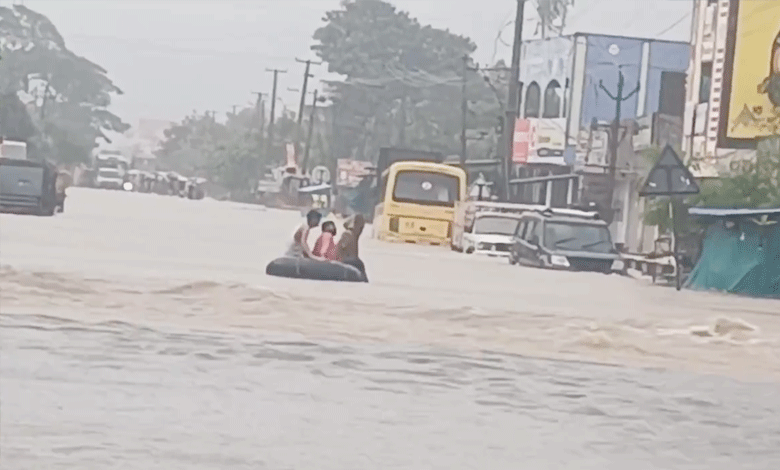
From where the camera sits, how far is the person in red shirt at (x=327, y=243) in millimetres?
6691

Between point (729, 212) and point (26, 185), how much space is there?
2327mm

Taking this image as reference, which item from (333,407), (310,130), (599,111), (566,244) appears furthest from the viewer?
(599,111)

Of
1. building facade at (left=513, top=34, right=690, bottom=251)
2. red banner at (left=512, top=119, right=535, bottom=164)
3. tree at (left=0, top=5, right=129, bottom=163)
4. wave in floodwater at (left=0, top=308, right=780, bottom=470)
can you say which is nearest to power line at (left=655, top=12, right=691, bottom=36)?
building facade at (left=513, top=34, right=690, bottom=251)

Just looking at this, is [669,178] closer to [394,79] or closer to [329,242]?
[394,79]

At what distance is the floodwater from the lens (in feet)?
19.9

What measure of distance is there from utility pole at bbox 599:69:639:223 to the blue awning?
278 millimetres

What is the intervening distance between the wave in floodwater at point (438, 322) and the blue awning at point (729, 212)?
0.39 metres

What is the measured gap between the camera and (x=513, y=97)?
7.00 m

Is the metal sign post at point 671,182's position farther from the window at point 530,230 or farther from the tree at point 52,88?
the tree at point 52,88

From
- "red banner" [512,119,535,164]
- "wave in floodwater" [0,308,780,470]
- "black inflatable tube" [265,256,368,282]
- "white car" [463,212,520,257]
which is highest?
"red banner" [512,119,535,164]

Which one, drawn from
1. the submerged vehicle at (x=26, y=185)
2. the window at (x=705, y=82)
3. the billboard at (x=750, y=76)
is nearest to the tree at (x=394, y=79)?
the window at (x=705, y=82)

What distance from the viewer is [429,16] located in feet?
22.1

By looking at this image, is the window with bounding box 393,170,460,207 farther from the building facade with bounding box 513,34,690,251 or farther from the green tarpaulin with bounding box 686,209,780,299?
the green tarpaulin with bounding box 686,209,780,299

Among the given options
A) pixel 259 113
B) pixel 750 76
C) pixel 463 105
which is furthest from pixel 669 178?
pixel 259 113
